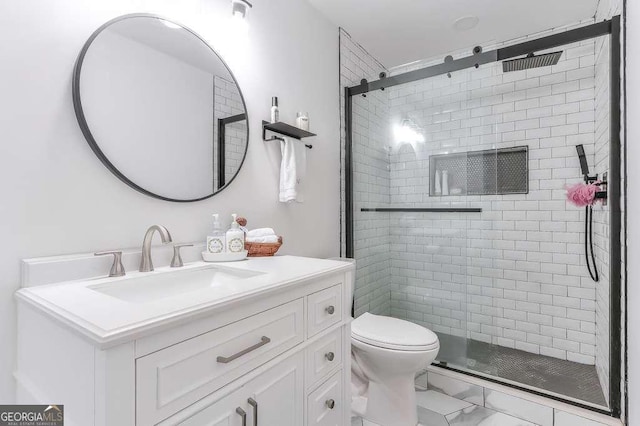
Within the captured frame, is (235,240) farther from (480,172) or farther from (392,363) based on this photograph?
(480,172)

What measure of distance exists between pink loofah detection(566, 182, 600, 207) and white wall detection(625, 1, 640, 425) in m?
0.27

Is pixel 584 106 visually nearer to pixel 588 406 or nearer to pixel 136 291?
pixel 588 406

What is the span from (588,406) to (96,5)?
2956 mm

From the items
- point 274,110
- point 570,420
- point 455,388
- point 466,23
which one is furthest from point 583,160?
point 274,110

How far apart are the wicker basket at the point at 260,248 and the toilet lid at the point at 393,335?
29.2 inches

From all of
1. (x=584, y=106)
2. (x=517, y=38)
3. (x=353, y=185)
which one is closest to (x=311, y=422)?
(x=353, y=185)

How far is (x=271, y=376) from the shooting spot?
3.27 ft

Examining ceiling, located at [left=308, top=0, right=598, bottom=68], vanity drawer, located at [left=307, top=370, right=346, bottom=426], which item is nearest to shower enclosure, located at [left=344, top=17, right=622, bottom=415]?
ceiling, located at [left=308, top=0, right=598, bottom=68]

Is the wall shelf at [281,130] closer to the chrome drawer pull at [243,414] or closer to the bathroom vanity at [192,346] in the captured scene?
the bathroom vanity at [192,346]

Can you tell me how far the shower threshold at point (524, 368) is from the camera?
6.41 feet

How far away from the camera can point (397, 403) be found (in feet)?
5.96

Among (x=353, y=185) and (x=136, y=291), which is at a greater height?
(x=353, y=185)

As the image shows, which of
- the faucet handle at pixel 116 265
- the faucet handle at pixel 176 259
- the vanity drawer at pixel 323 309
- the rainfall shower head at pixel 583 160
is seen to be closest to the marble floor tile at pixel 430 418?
the vanity drawer at pixel 323 309

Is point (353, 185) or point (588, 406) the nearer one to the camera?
point (588, 406)
